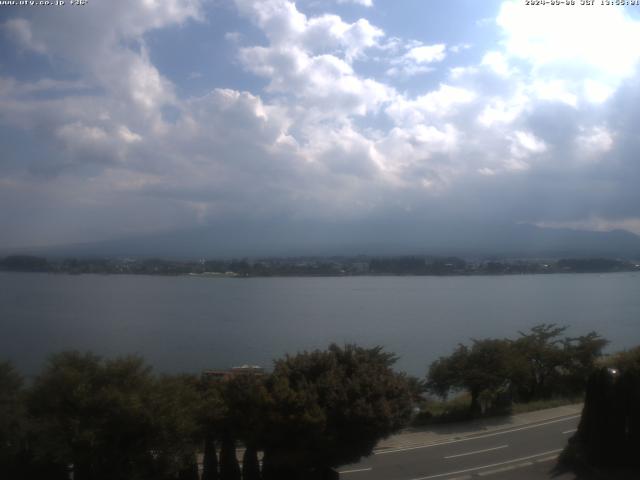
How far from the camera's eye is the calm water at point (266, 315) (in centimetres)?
2741

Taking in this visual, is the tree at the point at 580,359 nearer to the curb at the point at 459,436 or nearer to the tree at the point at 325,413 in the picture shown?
the curb at the point at 459,436

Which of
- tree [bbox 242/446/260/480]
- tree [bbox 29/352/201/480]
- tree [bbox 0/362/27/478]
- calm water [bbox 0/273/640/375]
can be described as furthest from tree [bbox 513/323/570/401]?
tree [bbox 0/362/27/478]

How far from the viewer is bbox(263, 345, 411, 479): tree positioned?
26.7 feet

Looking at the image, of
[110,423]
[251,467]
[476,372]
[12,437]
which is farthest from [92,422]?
[476,372]

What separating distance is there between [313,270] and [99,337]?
160 feet

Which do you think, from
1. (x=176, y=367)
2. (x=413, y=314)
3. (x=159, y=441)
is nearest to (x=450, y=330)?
(x=413, y=314)

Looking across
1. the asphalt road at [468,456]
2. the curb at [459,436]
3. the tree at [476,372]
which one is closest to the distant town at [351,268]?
the tree at [476,372]

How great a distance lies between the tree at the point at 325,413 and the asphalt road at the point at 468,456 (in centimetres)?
168

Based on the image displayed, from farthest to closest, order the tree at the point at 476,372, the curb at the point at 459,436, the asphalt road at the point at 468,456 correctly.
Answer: the tree at the point at 476,372
the curb at the point at 459,436
the asphalt road at the point at 468,456

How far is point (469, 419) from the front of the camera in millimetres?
14594

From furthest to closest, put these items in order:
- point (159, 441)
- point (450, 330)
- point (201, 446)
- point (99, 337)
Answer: point (450, 330)
point (99, 337)
point (201, 446)
point (159, 441)

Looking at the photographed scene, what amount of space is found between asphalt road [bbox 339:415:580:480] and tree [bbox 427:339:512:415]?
2746 millimetres

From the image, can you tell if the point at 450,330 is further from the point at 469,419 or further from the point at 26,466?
the point at 26,466

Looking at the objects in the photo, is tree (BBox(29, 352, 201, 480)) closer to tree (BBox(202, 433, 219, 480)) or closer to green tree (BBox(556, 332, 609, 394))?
tree (BBox(202, 433, 219, 480))
